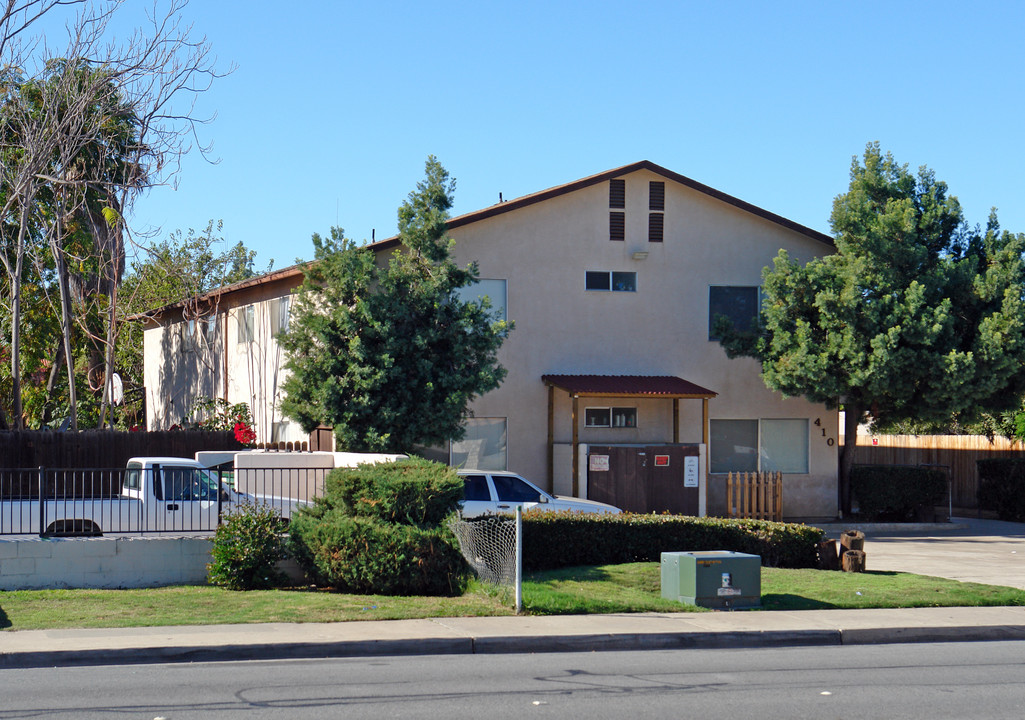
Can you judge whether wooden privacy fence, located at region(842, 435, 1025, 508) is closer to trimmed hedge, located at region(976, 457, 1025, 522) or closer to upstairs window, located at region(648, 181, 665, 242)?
trimmed hedge, located at region(976, 457, 1025, 522)

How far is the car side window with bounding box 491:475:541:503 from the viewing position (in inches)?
712

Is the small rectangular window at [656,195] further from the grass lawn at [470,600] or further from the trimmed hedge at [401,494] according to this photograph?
the trimmed hedge at [401,494]

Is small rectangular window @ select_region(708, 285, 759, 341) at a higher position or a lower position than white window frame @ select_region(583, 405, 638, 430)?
higher

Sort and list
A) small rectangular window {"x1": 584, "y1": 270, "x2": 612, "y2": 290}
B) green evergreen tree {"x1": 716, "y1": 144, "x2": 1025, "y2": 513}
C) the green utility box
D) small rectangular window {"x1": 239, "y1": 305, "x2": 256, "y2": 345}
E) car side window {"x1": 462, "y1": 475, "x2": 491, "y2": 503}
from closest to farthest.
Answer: the green utility box, car side window {"x1": 462, "y1": 475, "x2": 491, "y2": 503}, green evergreen tree {"x1": 716, "y1": 144, "x2": 1025, "y2": 513}, small rectangular window {"x1": 584, "y1": 270, "x2": 612, "y2": 290}, small rectangular window {"x1": 239, "y1": 305, "x2": 256, "y2": 345}

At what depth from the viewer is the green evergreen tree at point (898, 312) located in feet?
74.2

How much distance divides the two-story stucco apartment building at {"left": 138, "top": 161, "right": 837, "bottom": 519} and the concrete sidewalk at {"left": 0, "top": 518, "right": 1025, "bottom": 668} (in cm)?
1030

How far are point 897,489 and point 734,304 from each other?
5.52 meters

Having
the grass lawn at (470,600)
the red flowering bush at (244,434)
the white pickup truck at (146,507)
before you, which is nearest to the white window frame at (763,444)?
the grass lawn at (470,600)

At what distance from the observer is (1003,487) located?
93.4 feet

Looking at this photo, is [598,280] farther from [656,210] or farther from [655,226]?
[656,210]

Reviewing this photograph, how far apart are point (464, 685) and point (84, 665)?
→ 11.9 feet

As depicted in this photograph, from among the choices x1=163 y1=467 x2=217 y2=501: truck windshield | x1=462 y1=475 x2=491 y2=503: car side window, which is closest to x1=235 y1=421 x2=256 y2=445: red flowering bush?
x1=163 y1=467 x2=217 y2=501: truck windshield

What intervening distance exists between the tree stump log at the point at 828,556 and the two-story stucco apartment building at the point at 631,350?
6412 millimetres

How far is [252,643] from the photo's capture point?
426 inches
